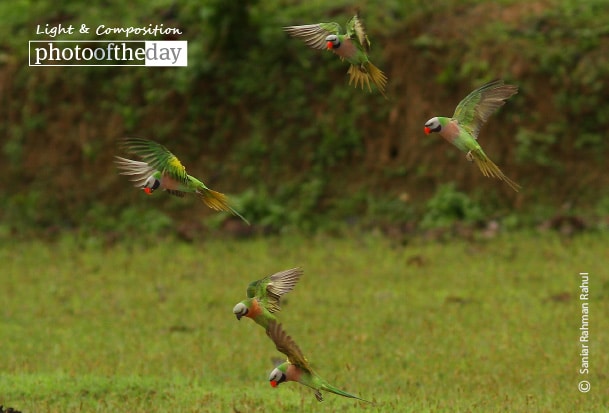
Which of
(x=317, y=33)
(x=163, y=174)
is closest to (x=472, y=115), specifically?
(x=317, y=33)

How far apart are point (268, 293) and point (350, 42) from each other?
1.40 m

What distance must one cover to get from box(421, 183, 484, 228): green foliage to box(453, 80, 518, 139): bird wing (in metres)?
11.7

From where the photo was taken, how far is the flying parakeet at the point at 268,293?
5773 millimetres

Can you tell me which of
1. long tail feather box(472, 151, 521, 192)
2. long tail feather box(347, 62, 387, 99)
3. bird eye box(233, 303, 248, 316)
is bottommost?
bird eye box(233, 303, 248, 316)

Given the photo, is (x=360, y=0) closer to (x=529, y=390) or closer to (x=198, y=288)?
(x=198, y=288)

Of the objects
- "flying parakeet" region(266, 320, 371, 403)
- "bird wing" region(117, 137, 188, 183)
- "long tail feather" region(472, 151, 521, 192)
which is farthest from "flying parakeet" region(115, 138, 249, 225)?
"long tail feather" region(472, 151, 521, 192)

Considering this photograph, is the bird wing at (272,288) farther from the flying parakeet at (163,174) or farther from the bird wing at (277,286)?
the flying parakeet at (163,174)

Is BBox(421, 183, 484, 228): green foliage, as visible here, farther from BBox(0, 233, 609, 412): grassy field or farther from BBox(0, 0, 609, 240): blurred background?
BBox(0, 233, 609, 412): grassy field

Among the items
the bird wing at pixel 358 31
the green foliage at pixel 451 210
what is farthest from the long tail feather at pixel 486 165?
the green foliage at pixel 451 210

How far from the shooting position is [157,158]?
18.5ft

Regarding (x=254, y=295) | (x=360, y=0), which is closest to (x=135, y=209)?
(x=360, y=0)

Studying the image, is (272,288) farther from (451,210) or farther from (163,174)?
(451,210)

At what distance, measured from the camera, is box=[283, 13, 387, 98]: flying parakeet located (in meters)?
5.69

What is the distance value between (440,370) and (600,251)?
18.7ft
